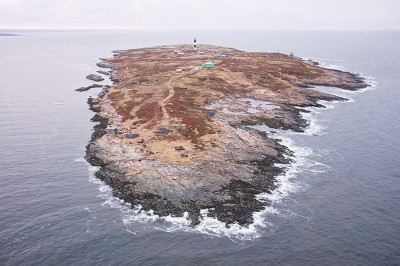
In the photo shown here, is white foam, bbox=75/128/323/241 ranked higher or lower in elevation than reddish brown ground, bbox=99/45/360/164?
lower

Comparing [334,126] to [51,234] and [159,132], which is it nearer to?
[159,132]

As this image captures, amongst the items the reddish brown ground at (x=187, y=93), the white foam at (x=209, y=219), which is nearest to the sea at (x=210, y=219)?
the white foam at (x=209, y=219)

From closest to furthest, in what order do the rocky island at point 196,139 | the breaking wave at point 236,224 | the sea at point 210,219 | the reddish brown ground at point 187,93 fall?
the sea at point 210,219
the breaking wave at point 236,224
the rocky island at point 196,139
the reddish brown ground at point 187,93

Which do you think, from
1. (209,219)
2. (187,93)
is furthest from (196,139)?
(187,93)

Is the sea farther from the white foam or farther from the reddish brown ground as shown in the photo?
the reddish brown ground

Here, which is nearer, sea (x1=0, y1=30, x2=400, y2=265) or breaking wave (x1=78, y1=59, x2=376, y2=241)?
sea (x1=0, y1=30, x2=400, y2=265)

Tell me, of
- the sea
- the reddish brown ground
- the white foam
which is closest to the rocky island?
the reddish brown ground

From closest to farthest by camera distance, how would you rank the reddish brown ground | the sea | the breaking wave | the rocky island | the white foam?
the sea
the white foam
the breaking wave
the rocky island
the reddish brown ground

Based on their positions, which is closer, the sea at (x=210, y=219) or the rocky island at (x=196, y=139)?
the sea at (x=210, y=219)

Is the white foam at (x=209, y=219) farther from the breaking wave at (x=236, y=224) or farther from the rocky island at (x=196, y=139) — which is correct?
the rocky island at (x=196, y=139)
